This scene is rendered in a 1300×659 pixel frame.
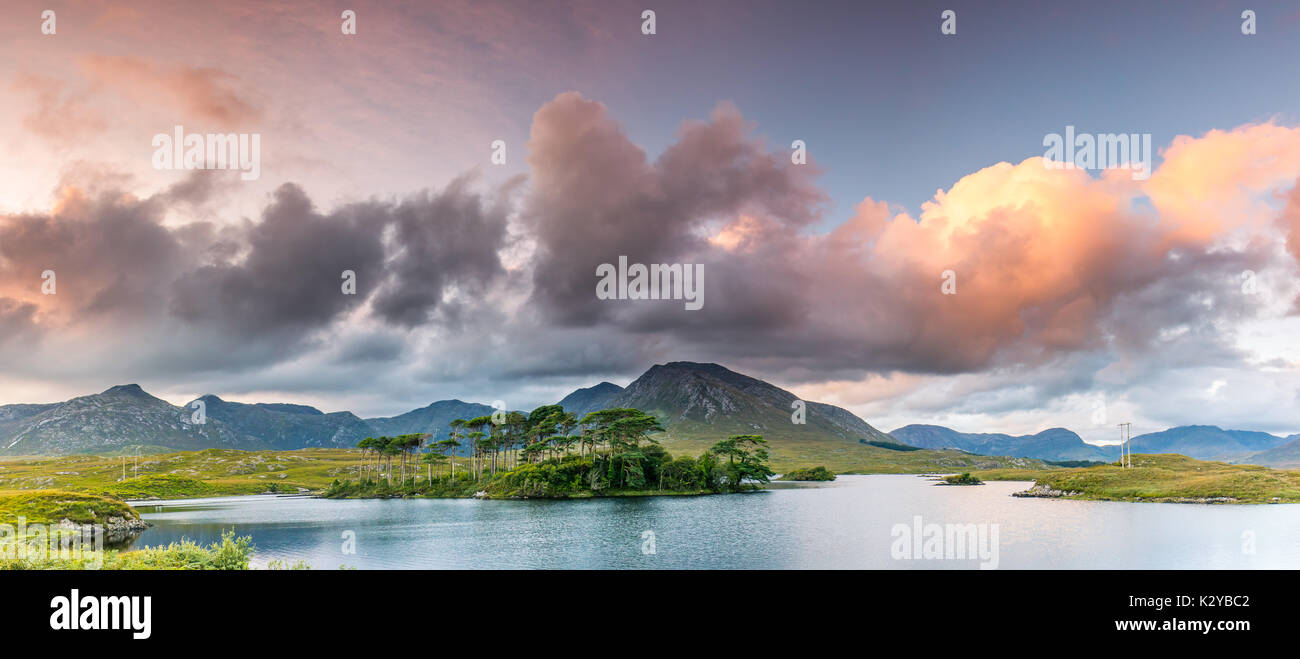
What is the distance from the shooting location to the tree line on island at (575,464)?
4970 inches

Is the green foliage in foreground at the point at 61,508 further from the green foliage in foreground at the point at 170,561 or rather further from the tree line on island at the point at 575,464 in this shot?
the tree line on island at the point at 575,464

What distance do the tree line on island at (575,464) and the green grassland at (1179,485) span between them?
6174 cm

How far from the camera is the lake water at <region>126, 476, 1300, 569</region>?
1805 inches

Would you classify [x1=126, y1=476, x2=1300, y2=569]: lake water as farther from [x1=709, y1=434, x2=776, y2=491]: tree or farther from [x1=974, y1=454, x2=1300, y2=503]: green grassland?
[x1=709, y1=434, x2=776, y2=491]: tree

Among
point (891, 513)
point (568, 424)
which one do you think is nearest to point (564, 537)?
point (891, 513)

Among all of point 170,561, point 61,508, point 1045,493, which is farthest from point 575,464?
point 170,561

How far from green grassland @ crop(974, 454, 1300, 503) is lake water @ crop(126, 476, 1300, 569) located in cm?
904

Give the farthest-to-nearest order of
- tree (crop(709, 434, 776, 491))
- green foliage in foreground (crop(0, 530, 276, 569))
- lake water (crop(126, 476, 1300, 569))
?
tree (crop(709, 434, 776, 491)) < lake water (crop(126, 476, 1300, 569)) < green foliage in foreground (crop(0, 530, 276, 569))

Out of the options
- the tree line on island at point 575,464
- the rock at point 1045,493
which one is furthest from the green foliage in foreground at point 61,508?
the rock at point 1045,493

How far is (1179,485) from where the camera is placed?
10119 cm

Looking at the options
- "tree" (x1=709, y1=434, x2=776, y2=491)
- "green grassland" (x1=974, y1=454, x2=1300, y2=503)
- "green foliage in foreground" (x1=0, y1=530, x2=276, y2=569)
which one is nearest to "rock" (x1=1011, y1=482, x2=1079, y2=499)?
"green grassland" (x1=974, y1=454, x2=1300, y2=503)
